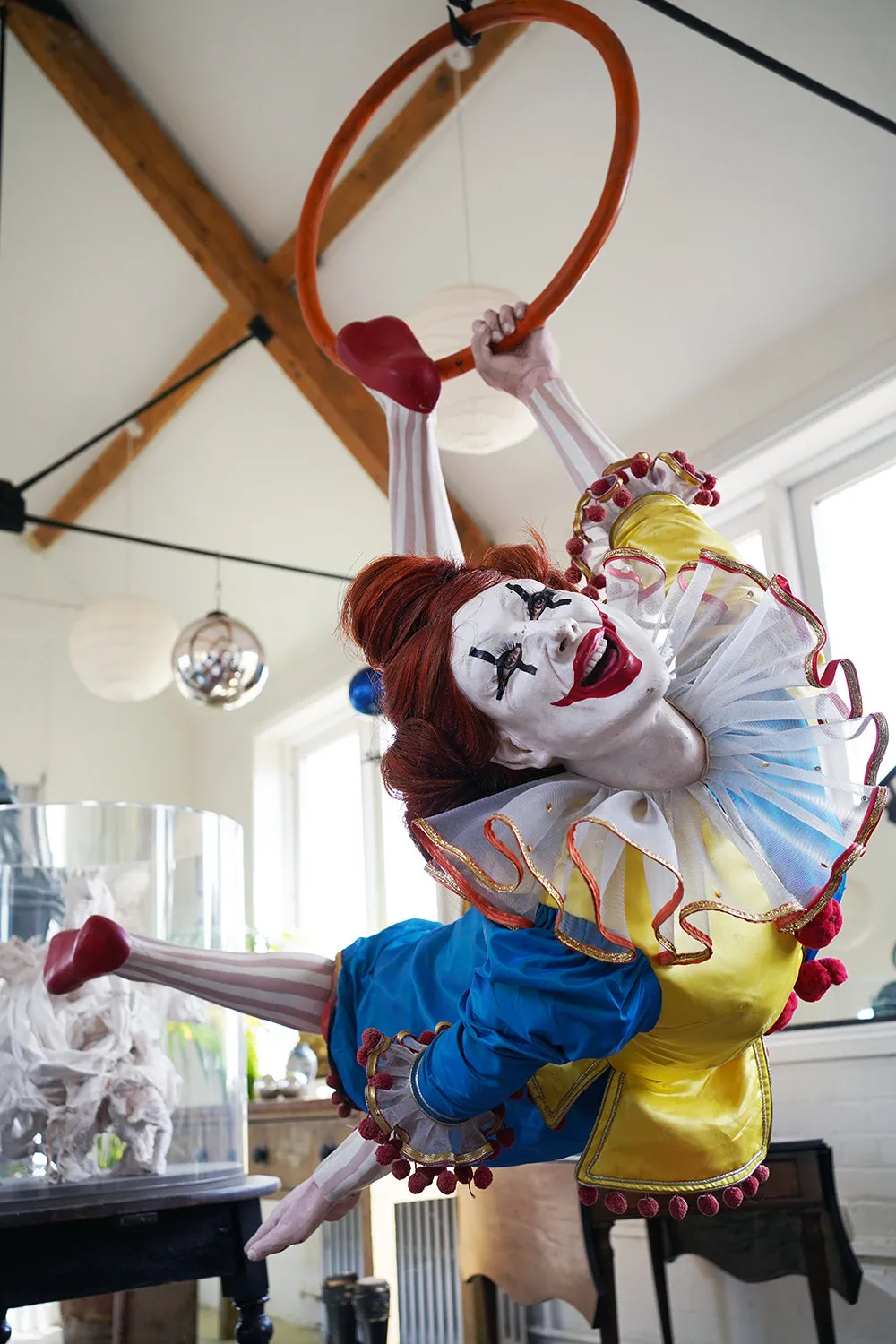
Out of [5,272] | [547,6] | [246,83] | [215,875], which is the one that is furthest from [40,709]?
[547,6]

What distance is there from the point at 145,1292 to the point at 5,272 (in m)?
3.71

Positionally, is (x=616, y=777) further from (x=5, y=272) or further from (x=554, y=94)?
(x=5, y=272)

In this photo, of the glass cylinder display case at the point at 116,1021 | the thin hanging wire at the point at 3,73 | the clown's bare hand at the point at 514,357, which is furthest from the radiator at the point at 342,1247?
the thin hanging wire at the point at 3,73

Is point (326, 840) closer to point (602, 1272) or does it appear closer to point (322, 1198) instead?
point (602, 1272)

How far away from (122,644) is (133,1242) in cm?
254

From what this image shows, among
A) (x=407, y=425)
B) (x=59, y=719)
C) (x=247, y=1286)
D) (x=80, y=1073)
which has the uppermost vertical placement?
(x=59, y=719)

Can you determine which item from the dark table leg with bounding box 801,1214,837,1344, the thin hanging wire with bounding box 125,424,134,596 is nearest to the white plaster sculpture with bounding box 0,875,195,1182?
the dark table leg with bounding box 801,1214,837,1344

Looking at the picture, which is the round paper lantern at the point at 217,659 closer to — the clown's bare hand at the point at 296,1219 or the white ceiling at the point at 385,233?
the white ceiling at the point at 385,233

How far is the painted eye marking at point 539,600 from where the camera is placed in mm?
1011

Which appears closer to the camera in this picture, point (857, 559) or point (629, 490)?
point (629, 490)

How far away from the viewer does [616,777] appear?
1.02 m

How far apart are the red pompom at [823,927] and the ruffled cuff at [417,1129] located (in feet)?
0.98

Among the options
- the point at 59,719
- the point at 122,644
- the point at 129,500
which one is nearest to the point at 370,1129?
the point at 122,644

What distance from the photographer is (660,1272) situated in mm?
2838
